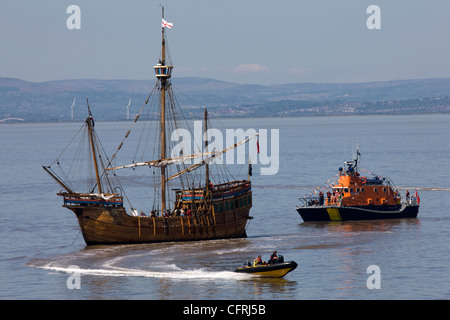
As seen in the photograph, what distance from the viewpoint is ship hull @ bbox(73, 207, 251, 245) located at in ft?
250

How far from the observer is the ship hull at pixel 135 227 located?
250 feet

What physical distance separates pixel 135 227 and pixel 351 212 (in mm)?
26985

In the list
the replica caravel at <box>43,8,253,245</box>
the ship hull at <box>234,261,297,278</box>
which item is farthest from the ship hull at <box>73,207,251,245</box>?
the ship hull at <box>234,261,297,278</box>

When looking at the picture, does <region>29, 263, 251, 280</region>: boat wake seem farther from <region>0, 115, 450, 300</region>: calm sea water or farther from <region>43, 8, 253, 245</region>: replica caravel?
<region>43, 8, 253, 245</region>: replica caravel

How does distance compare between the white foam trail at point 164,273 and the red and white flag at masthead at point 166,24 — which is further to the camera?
the red and white flag at masthead at point 166,24

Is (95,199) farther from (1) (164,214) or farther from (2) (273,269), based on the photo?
(2) (273,269)

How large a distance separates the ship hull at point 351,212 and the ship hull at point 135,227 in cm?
1615

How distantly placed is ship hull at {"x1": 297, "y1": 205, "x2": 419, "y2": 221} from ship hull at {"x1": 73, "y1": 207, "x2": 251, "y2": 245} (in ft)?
53.0

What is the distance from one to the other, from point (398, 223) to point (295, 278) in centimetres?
3138

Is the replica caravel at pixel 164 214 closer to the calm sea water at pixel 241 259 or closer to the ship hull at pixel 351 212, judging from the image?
the calm sea water at pixel 241 259

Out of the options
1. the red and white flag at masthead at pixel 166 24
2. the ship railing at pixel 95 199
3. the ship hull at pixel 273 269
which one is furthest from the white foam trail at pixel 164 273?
the red and white flag at masthead at pixel 166 24

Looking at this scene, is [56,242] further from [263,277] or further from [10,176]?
[10,176]

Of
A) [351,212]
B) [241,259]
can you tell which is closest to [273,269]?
[241,259]

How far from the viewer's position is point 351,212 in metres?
92.3
